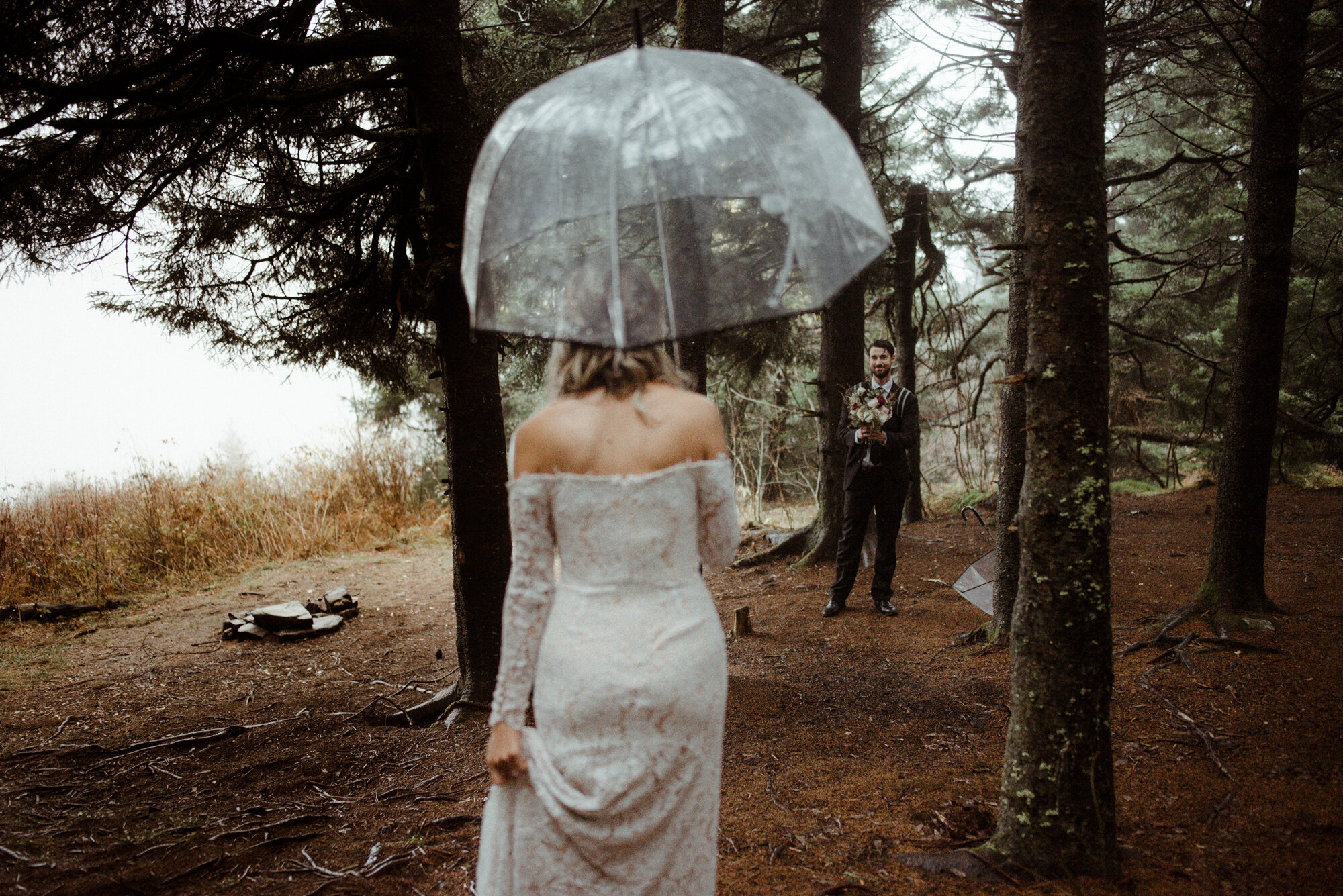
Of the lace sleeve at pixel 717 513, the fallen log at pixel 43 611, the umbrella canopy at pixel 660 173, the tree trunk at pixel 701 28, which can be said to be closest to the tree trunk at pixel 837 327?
the tree trunk at pixel 701 28

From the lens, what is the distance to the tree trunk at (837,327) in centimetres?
795

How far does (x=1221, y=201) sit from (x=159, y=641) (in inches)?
633

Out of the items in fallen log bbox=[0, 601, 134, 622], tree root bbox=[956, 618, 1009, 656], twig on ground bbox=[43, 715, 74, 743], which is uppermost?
tree root bbox=[956, 618, 1009, 656]

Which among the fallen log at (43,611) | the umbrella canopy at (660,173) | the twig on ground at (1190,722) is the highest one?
the umbrella canopy at (660,173)

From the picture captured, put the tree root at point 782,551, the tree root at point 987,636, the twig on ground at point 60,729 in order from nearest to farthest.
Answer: the twig on ground at point 60,729 → the tree root at point 987,636 → the tree root at point 782,551

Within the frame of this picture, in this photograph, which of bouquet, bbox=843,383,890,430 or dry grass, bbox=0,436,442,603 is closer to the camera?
bouquet, bbox=843,383,890,430

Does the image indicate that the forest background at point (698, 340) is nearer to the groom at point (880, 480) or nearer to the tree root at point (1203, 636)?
the tree root at point (1203, 636)

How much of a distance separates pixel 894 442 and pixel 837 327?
2.32 metres

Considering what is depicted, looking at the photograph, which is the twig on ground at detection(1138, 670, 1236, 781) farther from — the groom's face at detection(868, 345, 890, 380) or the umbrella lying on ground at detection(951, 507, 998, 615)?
the groom's face at detection(868, 345, 890, 380)

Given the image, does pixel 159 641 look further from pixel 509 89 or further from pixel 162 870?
pixel 509 89

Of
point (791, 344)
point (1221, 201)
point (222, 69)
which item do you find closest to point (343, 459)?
point (791, 344)

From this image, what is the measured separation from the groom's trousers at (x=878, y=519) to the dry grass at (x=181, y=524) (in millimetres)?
7404

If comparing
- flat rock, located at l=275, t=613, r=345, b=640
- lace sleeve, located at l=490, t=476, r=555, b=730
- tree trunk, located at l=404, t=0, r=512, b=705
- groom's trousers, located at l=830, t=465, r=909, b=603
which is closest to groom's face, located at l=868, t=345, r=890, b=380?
groom's trousers, located at l=830, t=465, r=909, b=603

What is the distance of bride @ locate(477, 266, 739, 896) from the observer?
174 centimetres
